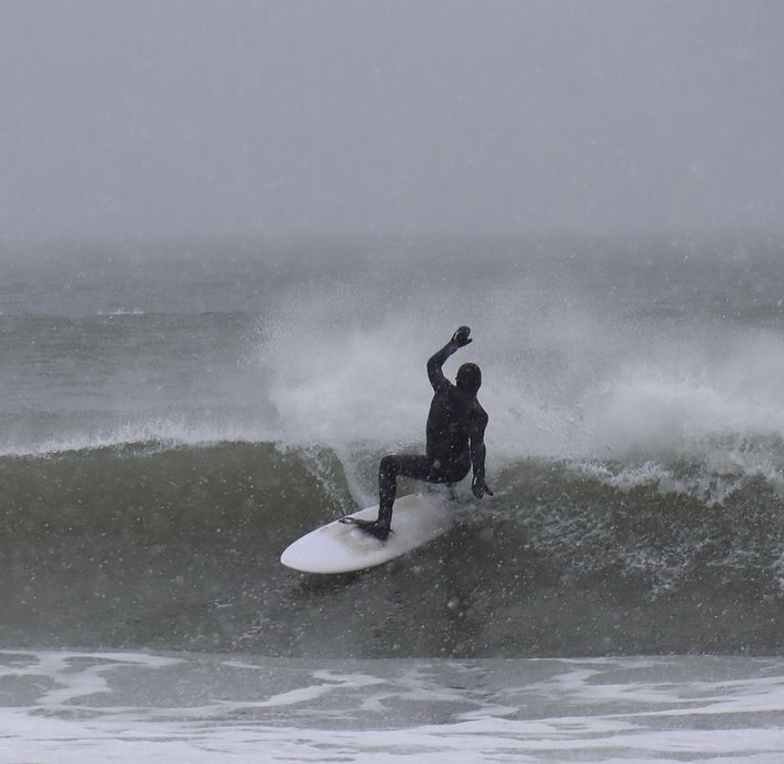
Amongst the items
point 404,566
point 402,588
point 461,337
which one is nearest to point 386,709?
point 402,588

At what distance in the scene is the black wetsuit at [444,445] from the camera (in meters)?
8.00

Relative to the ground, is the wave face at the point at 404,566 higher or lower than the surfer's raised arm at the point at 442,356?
lower

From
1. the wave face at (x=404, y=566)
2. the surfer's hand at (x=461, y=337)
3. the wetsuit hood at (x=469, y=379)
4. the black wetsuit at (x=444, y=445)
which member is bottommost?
the wave face at (x=404, y=566)

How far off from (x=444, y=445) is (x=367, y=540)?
0.96 meters

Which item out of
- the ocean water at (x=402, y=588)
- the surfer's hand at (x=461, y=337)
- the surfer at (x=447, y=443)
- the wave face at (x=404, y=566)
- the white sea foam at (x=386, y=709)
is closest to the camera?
the white sea foam at (x=386, y=709)

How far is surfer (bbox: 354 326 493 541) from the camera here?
26.2ft

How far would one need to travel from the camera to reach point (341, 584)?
26.2 feet

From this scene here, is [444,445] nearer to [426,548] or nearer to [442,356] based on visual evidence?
[442,356]

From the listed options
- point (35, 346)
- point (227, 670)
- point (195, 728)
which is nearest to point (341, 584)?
point (227, 670)

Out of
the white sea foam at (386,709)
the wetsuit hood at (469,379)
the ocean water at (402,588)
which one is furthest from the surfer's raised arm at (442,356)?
the white sea foam at (386,709)

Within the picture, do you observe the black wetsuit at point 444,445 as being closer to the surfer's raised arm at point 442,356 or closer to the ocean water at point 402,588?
the surfer's raised arm at point 442,356

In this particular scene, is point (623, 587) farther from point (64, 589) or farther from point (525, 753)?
point (64, 589)

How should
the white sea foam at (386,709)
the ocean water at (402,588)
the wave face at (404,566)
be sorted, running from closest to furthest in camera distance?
the white sea foam at (386,709)
the ocean water at (402,588)
the wave face at (404,566)

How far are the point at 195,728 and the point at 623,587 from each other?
3867 mm
